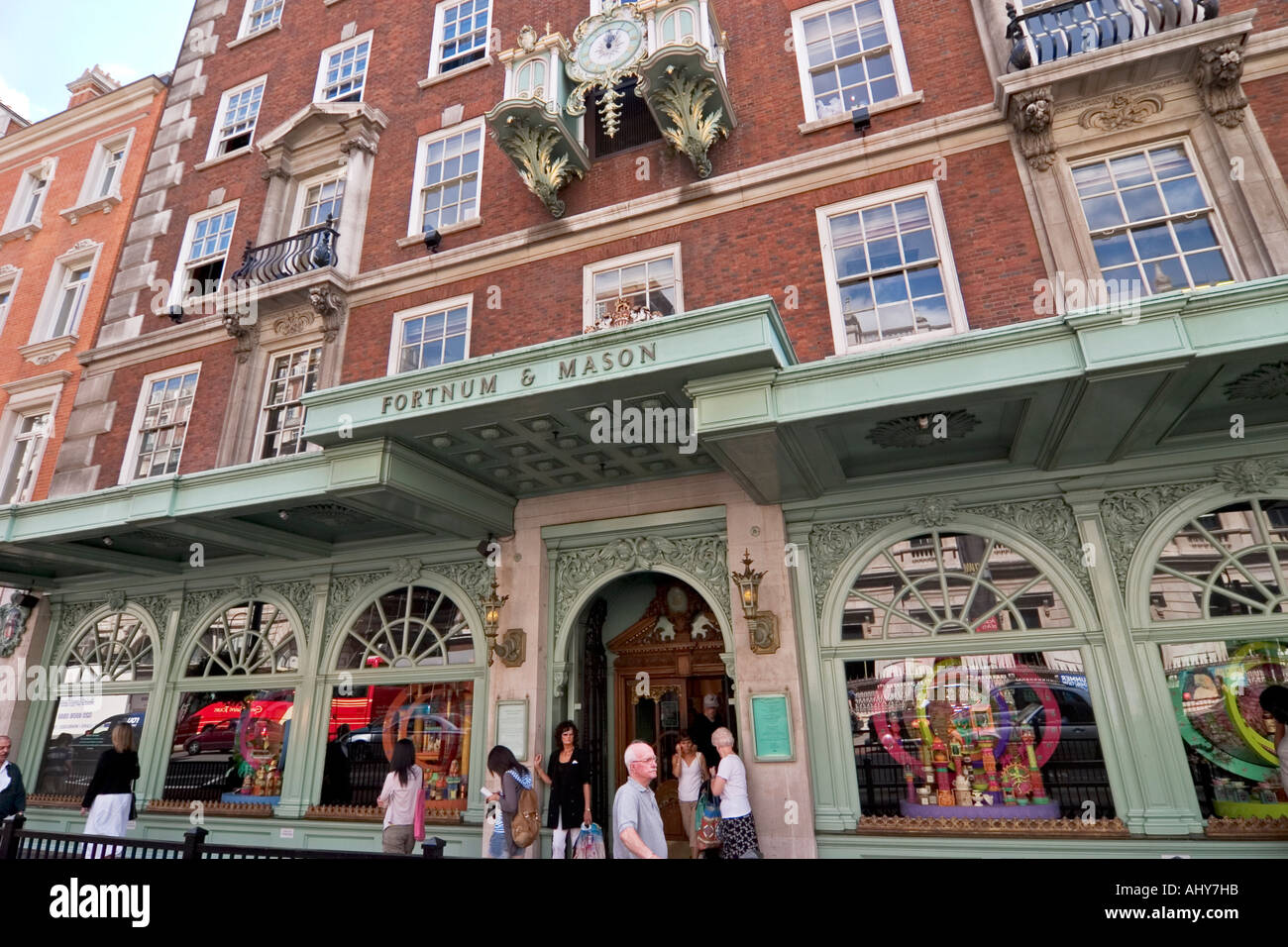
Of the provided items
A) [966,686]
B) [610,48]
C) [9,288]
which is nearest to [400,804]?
[966,686]

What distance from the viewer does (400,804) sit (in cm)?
771

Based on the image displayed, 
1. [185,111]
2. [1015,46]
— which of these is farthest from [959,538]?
[185,111]

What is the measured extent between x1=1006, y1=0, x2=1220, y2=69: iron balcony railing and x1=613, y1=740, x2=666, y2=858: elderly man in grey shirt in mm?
9915

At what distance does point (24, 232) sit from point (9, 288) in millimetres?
1635

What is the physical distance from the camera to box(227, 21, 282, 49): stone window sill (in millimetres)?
16859

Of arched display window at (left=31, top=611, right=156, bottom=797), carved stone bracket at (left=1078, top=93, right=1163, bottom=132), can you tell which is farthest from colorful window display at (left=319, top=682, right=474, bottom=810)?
carved stone bracket at (left=1078, top=93, right=1163, bottom=132)

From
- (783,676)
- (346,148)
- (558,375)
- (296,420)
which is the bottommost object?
(783,676)

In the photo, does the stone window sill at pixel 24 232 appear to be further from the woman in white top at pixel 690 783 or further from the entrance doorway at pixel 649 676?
the woman in white top at pixel 690 783

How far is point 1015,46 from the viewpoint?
9164 mm

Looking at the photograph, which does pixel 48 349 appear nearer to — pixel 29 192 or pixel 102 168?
pixel 102 168

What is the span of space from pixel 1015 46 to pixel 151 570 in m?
15.7

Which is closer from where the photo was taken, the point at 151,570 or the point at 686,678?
the point at 686,678

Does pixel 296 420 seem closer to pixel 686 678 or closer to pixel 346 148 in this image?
pixel 346 148

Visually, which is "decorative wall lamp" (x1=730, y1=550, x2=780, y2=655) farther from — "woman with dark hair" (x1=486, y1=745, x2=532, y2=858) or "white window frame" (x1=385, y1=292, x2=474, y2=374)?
"white window frame" (x1=385, y1=292, x2=474, y2=374)
